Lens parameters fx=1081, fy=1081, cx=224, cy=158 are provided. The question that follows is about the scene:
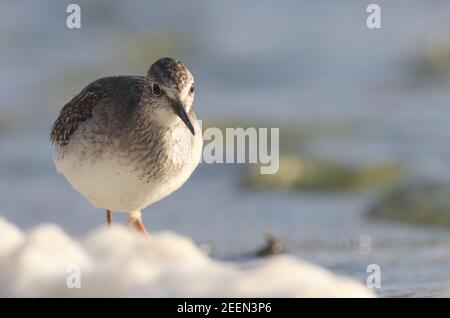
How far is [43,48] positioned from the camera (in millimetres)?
15016

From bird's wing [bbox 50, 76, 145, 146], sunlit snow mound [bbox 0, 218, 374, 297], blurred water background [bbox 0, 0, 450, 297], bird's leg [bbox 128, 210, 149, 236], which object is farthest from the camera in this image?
blurred water background [bbox 0, 0, 450, 297]

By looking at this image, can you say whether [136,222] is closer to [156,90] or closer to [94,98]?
[94,98]

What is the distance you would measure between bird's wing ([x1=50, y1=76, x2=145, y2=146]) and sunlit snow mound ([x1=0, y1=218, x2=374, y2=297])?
167 cm

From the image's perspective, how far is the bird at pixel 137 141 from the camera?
5.70m

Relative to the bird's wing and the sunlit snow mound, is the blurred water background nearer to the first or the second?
the bird's wing

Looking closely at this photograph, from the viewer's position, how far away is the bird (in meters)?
5.70

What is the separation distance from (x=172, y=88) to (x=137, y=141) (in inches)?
14.6

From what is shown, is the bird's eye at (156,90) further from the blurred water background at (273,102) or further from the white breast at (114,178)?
the blurred water background at (273,102)

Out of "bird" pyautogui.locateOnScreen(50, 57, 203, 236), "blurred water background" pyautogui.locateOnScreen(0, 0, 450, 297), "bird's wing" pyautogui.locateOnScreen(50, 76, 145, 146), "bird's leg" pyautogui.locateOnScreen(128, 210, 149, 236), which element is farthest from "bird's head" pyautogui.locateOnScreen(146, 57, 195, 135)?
"blurred water background" pyautogui.locateOnScreen(0, 0, 450, 297)

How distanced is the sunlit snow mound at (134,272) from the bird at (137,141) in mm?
1307

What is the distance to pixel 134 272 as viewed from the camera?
4.07 metres

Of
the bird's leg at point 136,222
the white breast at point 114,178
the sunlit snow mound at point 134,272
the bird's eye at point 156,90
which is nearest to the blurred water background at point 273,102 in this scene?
the bird's leg at point 136,222

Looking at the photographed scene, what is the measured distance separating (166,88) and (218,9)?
10663 mm

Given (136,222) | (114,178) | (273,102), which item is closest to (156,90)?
(114,178)
